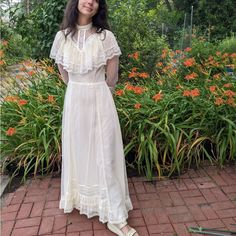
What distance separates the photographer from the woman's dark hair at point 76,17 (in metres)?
2.45

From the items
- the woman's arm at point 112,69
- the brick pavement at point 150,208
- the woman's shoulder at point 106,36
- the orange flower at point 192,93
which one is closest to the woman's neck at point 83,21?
the woman's shoulder at point 106,36

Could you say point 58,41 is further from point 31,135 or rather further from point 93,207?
point 31,135

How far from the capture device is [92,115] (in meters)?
2.55

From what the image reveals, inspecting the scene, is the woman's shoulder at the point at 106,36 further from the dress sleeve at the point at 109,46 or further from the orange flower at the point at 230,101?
the orange flower at the point at 230,101

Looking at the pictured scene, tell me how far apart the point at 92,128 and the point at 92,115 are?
105 millimetres

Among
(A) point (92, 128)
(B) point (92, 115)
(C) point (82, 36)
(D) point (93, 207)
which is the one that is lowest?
(D) point (93, 207)

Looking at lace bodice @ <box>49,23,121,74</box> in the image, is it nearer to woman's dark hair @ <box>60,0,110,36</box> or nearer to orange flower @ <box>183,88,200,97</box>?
woman's dark hair @ <box>60,0,110,36</box>

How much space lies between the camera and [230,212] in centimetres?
299

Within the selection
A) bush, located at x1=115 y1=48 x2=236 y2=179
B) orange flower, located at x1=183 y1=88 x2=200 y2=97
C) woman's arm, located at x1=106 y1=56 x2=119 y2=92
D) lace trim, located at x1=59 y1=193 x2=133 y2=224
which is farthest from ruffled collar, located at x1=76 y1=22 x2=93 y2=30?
orange flower, located at x1=183 y1=88 x2=200 y2=97

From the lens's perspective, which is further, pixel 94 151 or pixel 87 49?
pixel 94 151

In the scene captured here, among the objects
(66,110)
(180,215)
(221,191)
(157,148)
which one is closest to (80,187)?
(66,110)

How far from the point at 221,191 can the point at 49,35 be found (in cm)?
350

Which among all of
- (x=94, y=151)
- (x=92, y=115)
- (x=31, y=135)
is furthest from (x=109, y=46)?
(x=31, y=135)

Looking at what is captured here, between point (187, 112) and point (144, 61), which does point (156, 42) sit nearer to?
point (144, 61)
